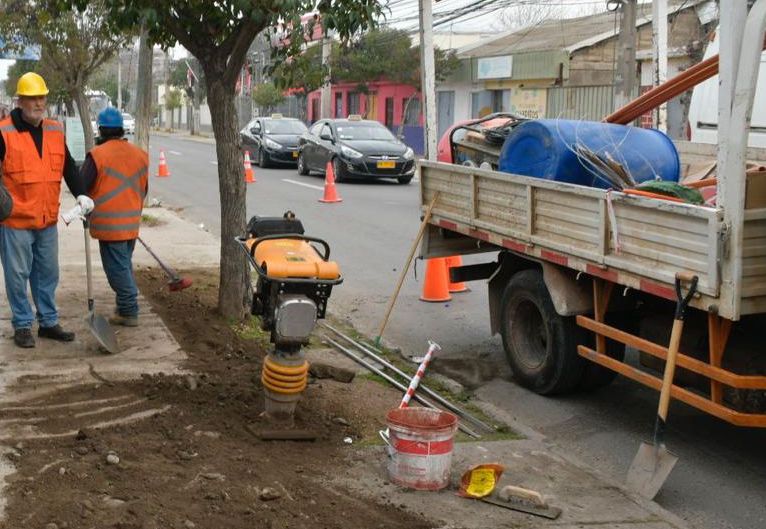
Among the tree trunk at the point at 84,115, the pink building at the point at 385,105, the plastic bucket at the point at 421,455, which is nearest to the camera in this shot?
the plastic bucket at the point at 421,455

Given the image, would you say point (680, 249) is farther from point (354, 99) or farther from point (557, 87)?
point (354, 99)

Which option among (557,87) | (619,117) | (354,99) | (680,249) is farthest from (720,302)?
(354,99)

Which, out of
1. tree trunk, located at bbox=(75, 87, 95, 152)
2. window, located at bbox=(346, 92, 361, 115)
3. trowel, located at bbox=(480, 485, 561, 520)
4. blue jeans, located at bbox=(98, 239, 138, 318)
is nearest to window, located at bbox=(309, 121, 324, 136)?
tree trunk, located at bbox=(75, 87, 95, 152)

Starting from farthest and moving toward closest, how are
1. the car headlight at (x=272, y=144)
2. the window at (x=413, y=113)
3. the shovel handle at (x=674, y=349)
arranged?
the window at (x=413, y=113) < the car headlight at (x=272, y=144) < the shovel handle at (x=674, y=349)

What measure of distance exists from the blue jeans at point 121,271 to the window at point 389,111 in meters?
40.4

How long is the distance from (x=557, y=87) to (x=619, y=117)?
89.3 feet

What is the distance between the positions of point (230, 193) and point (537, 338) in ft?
9.13

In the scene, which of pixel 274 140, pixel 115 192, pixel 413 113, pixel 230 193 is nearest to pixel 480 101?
pixel 413 113

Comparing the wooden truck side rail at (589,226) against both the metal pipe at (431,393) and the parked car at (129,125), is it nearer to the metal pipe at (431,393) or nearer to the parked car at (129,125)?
the metal pipe at (431,393)

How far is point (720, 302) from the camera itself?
5.20m

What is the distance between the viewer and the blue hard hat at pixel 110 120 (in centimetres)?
817

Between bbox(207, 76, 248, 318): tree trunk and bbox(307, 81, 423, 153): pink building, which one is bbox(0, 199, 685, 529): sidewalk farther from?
bbox(307, 81, 423, 153): pink building

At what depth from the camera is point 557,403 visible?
711 centimetres

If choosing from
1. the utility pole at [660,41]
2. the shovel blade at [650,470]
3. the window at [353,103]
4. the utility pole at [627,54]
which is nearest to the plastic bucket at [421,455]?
the shovel blade at [650,470]
